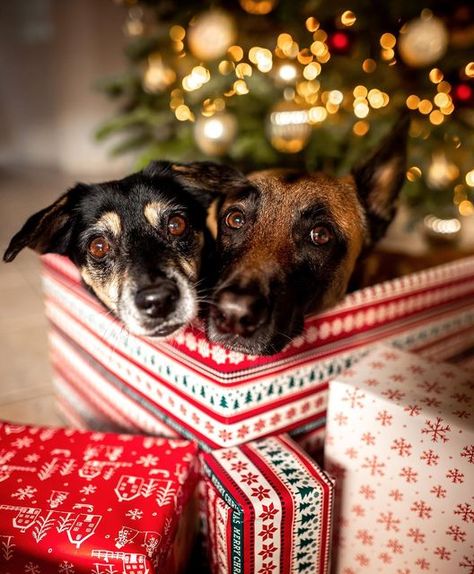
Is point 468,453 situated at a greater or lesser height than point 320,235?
lesser

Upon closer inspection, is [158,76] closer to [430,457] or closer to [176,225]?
[176,225]

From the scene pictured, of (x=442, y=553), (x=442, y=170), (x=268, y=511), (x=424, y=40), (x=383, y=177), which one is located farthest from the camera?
(x=442, y=170)

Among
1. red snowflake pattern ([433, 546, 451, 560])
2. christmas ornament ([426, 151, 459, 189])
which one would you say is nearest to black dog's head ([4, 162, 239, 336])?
red snowflake pattern ([433, 546, 451, 560])

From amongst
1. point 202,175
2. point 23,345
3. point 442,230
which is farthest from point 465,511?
point 442,230

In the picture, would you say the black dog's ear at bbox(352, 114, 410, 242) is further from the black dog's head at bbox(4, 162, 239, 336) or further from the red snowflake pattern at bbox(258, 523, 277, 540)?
the red snowflake pattern at bbox(258, 523, 277, 540)

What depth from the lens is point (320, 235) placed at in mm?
1475

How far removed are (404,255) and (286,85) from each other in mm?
1254

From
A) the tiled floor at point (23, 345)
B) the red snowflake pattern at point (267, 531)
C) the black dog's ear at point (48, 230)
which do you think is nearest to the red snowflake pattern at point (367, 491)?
the red snowflake pattern at point (267, 531)

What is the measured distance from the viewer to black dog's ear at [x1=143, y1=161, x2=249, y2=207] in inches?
61.9

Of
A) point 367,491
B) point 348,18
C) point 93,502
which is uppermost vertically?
point 348,18

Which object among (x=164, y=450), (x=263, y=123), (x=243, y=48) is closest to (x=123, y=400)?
(x=164, y=450)

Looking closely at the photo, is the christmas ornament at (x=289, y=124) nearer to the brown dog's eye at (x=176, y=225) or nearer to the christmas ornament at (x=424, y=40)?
the christmas ornament at (x=424, y=40)

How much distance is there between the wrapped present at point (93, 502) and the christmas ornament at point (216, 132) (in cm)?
175

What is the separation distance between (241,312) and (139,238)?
499 mm
